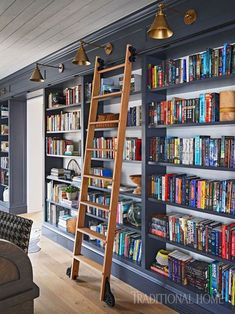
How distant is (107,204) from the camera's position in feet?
10.4

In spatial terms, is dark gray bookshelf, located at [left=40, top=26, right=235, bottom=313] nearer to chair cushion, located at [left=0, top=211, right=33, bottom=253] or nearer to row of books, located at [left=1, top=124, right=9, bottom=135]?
chair cushion, located at [left=0, top=211, right=33, bottom=253]

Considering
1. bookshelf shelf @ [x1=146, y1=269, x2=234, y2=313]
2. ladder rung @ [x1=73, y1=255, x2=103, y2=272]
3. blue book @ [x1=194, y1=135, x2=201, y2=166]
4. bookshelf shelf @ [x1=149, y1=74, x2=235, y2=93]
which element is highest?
bookshelf shelf @ [x1=149, y1=74, x2=235, y2=93]

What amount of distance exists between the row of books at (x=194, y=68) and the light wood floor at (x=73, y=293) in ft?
6.08

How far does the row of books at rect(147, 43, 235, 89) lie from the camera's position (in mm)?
2146

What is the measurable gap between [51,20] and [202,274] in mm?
2531

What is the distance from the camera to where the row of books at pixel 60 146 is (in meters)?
3.93

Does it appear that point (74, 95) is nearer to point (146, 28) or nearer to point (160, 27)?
point (146, 28)

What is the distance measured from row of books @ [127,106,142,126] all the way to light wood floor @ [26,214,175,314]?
1.54m

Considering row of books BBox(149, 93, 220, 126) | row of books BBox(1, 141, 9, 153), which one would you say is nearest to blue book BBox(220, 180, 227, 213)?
row of books BBox(149, 93, 220, 126)

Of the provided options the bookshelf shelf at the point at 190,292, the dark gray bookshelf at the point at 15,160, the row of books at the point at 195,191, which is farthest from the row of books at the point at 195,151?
the dark gray bookshelf at the point at 15,160

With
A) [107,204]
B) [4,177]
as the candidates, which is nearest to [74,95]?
[107,204]

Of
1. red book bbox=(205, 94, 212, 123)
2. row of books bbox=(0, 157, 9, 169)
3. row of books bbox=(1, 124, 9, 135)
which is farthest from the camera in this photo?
row of books bbox=(1, 124, 9, 135)

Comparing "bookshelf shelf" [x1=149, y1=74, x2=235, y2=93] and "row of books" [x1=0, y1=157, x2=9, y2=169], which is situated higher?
"bookshelf shelf" [x1=149, y1=74, x2=235, y2=93]

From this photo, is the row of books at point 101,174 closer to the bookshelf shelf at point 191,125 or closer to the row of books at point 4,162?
the bookshelf shelf at point 191,125
